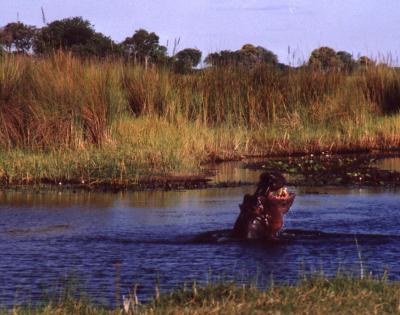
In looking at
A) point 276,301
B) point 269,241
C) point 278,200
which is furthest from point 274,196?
point 276,301

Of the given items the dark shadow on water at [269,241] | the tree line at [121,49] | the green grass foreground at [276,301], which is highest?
the tree line at [121,49]

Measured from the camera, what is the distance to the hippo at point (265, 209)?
416 inches

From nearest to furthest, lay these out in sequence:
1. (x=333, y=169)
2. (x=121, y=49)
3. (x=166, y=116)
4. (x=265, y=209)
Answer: (x=265, y=209) → (x=333, y=169) → (x=166, y=116) → (x=121, y=49)

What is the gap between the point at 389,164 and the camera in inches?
737

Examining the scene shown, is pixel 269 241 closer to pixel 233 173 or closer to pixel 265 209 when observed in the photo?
pixel 265 209

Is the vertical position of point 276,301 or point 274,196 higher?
point 274,196

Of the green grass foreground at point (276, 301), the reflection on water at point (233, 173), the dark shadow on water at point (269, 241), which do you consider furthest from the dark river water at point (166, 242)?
the reflection on water at point (233, 173)

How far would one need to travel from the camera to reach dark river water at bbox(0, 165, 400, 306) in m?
8.74

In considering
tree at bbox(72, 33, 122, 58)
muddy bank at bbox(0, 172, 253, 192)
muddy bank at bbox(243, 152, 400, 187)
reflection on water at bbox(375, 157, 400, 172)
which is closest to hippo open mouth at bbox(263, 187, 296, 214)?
muddy bank at bbox(0, 172, 253, 192)

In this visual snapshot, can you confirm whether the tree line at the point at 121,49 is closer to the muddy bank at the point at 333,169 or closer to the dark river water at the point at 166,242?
the muddy bank at the point at 333,169

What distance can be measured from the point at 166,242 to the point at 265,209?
1112mm

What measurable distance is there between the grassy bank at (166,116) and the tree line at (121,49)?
1126mm

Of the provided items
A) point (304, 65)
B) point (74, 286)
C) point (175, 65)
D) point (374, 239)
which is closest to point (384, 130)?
point (304, 65)

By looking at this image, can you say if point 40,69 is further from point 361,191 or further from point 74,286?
point 74,286
